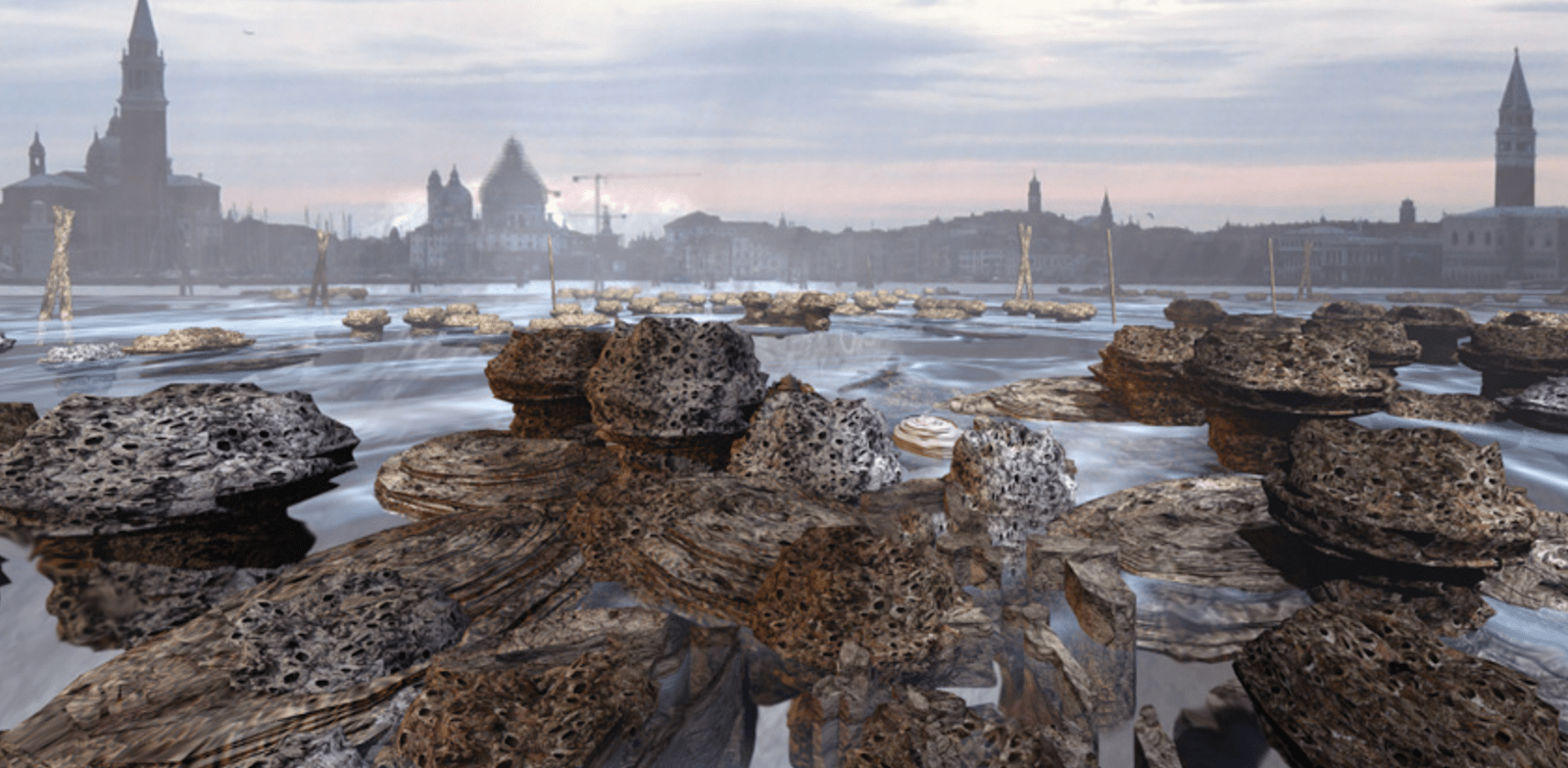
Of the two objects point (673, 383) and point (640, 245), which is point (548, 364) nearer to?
point (673, 383)

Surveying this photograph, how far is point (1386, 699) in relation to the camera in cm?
245

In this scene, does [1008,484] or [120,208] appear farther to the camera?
[120,208]

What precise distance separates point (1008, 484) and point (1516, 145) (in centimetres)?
4324

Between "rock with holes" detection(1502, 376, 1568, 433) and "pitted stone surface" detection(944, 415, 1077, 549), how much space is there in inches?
245

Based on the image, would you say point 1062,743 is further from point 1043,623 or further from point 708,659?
point 708,659

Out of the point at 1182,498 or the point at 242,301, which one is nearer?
the point at 1182,498

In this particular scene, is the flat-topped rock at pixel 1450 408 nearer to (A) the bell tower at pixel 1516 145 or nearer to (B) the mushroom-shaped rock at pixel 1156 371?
(B) the mushroom-shaped rock at pixel 1156 371

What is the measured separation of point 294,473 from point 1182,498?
5.35 metres

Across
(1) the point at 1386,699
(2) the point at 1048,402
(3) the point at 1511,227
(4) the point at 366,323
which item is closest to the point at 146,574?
(1) the point at 1386,699

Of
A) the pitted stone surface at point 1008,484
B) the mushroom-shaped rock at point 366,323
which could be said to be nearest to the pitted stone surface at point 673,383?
the pitted stone surface at point 1008,484

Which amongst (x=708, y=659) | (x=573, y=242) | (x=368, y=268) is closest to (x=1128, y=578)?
(x=708, y=659)

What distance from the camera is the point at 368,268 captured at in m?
63.5

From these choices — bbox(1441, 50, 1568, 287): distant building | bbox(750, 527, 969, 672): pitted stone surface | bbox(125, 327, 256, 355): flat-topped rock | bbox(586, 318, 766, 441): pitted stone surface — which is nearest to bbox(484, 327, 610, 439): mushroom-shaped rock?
bbox(586, 318, 766, 441): pitted stone surface

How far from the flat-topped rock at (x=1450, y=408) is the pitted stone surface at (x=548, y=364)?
7797mm
